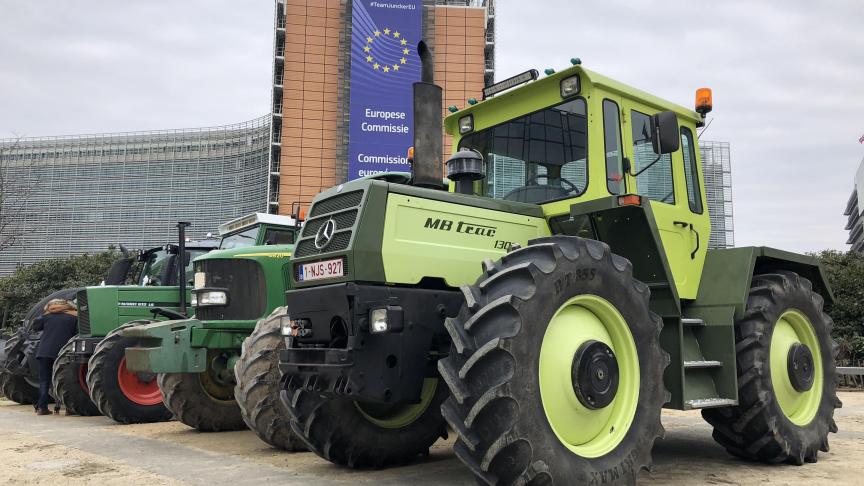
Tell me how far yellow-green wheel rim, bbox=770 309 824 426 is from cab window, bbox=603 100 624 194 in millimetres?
1928

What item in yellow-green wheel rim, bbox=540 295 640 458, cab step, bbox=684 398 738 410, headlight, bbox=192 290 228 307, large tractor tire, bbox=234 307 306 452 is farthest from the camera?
headlight, bbox=192 290 228 307

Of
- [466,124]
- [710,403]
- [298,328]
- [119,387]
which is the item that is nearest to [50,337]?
[119,387]

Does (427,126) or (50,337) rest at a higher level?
(427,126)

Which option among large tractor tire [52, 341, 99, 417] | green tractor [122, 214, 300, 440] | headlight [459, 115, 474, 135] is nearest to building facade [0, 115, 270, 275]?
large tractor tire [52, 341, 99, 417]

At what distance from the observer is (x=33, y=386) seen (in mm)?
14156

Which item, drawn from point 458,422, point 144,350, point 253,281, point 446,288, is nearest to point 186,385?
point 144,350

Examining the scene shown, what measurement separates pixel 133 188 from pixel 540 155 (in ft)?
190

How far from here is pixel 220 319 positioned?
345 inches

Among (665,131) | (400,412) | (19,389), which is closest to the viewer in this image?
(665,131)

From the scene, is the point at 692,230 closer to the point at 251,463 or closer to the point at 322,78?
the point at 251,463

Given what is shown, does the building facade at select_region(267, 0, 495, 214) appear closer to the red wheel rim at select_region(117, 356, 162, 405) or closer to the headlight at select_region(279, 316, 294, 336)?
the red wheel rim at select_region(117, 356, 162, 405)

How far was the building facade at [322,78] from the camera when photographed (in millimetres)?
49188

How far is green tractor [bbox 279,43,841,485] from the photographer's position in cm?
409

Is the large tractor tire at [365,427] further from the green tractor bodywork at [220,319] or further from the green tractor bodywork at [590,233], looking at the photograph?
the green tractor bodywork at [220,319]
